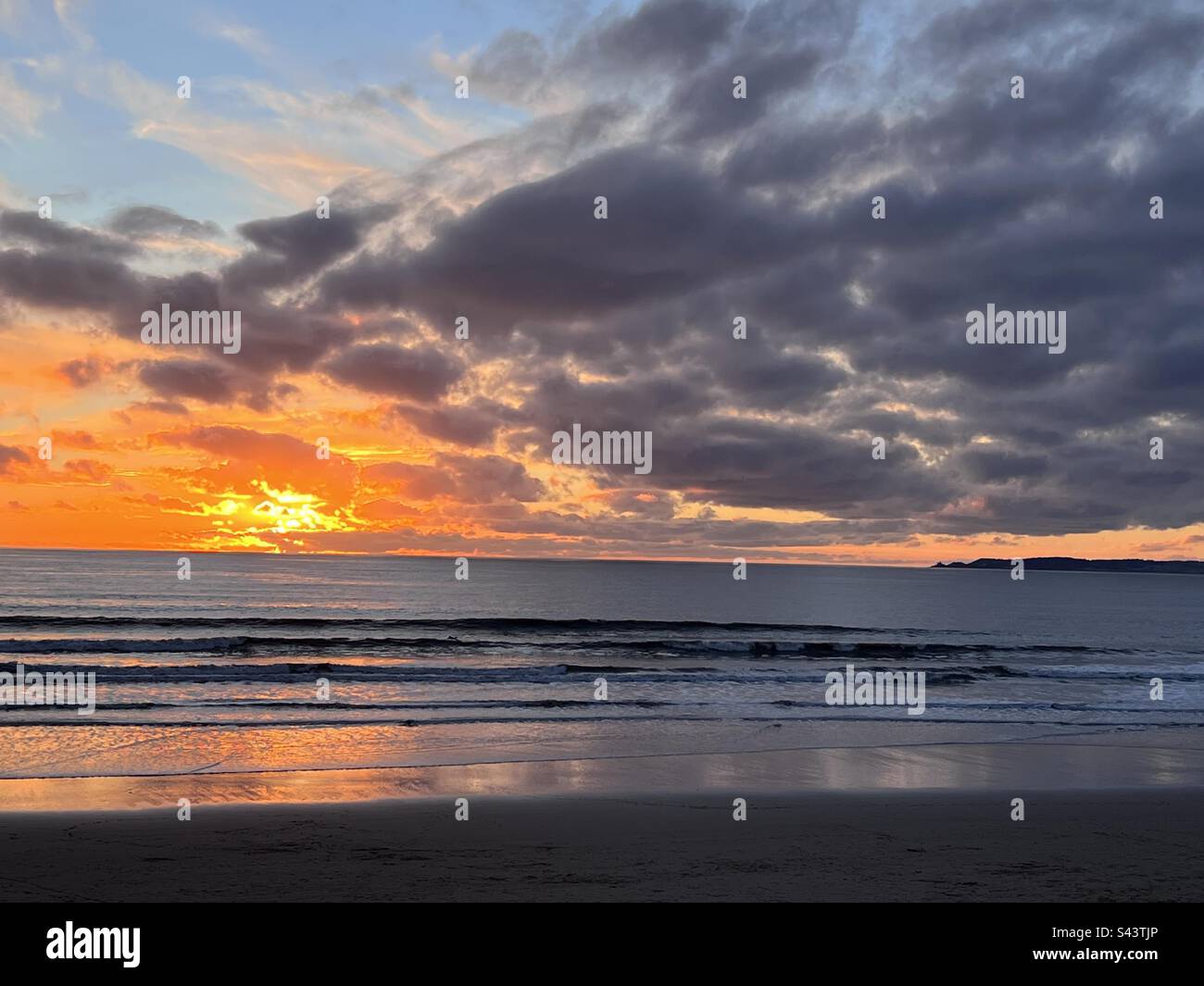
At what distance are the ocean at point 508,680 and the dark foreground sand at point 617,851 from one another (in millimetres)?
4361

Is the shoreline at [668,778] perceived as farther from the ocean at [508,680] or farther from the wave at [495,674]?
the wave at [495,674]

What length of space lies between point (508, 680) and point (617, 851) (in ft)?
65.6

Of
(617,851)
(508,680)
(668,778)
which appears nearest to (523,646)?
(508,680)

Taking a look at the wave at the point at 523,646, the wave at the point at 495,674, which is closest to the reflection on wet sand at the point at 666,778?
the wave at the point at 495,674

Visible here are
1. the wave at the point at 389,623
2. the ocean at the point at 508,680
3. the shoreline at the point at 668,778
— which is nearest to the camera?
the shoreline at the point at 668,778

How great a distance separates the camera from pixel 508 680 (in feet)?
98.2

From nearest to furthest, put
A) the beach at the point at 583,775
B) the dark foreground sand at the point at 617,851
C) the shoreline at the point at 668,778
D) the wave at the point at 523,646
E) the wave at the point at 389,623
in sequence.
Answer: the dark foreground sand at the point at 617,851 → the beach at the point at 583,775 → the shoreline at the point at 668,778 → the wave at the point at 523,646 → the wave at the point at 389,623

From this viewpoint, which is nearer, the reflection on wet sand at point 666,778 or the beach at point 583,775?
the beach at point 583,775

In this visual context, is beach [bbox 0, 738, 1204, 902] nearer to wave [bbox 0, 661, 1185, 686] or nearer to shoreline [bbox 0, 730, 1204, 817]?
shoreline [bbox 0, 730, 1204, 817]

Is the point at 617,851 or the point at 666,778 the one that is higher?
the point at 617,851

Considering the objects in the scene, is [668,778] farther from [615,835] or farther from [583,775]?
[615,835]

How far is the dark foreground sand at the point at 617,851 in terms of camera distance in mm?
8703
